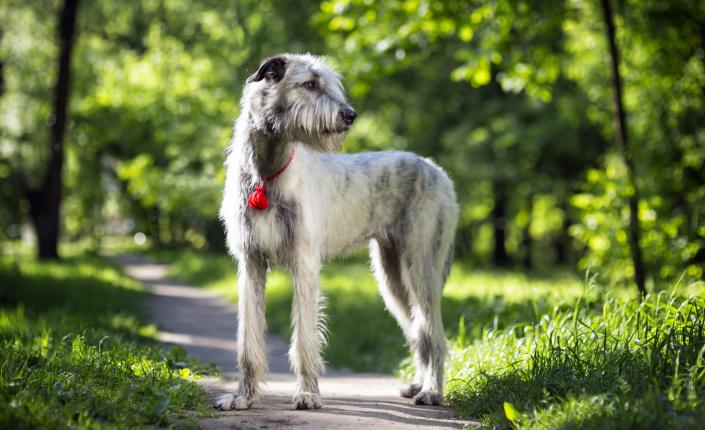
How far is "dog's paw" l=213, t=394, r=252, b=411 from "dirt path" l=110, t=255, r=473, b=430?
0.09 metres

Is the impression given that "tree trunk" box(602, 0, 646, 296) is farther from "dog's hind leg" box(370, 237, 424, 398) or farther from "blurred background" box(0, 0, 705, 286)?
"dog's hind leg" box(370, 237, 424, 398)

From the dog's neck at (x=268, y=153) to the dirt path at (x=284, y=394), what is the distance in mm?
1611

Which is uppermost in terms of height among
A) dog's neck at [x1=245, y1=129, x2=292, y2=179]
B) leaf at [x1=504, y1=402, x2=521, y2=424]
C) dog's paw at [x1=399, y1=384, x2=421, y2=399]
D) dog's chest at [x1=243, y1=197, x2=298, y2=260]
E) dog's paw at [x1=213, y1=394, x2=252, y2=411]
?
dog's neck at [x1=245, y1=129, x2=292, y2=179]

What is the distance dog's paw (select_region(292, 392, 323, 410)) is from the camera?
15.6ft

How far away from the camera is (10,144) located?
20469 mm

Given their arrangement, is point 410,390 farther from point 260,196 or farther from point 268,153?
point 268,153

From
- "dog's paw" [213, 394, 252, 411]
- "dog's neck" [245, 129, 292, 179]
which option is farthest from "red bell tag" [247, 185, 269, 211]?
"dog's paw" [213, 394, 252, 411]

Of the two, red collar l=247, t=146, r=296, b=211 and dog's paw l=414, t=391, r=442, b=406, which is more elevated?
red collar l=247, t=146, r=296, b=211

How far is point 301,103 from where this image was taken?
188 inches

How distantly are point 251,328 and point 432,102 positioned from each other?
17.2 m

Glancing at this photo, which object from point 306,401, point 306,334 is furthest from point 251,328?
point 306,401

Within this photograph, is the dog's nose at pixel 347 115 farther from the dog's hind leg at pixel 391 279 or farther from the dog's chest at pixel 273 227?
the dog's hind leg at pixel 391 279

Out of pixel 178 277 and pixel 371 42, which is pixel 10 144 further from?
pixel 371 42

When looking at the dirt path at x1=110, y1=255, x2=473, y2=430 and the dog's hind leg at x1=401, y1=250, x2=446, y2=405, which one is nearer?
the dirt path at x1=110, y1=255, x2=473, y2=430
